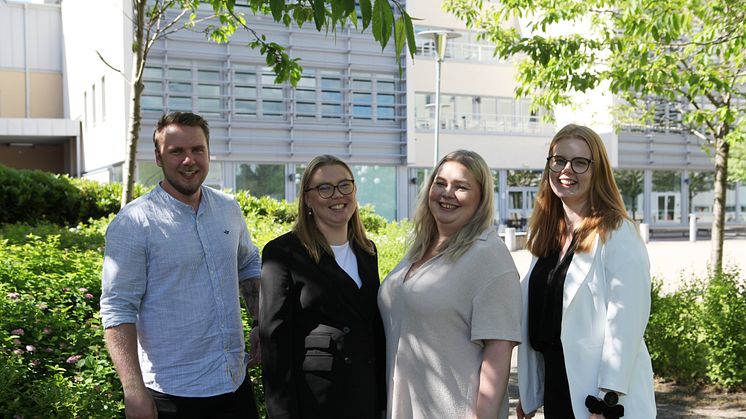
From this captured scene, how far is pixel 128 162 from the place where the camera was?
917 centimetres

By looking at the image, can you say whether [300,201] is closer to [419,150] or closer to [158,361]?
[158,361]

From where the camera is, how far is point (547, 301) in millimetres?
3367

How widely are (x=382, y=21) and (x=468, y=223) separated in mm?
1262

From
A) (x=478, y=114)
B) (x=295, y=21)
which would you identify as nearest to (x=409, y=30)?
(x=295, y=21)

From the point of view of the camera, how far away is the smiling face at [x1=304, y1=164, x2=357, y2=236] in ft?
11.6

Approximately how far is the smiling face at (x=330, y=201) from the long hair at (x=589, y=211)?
854 mm

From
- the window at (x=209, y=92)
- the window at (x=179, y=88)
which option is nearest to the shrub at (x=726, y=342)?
the window at (x=179, y=88)

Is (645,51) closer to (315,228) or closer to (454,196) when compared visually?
(454,196)

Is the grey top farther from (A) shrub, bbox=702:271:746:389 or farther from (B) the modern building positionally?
(B) the modern building

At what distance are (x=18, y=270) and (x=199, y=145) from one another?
135 inches

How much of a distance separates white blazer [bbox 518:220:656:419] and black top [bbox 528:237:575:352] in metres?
0.06

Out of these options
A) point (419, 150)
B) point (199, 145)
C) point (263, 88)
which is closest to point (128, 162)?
Result: point (199, 145)

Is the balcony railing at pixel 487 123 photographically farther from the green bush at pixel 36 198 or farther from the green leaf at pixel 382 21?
the green leaf at pixel 382 21

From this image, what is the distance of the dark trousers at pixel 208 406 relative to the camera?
3303 millimetres
